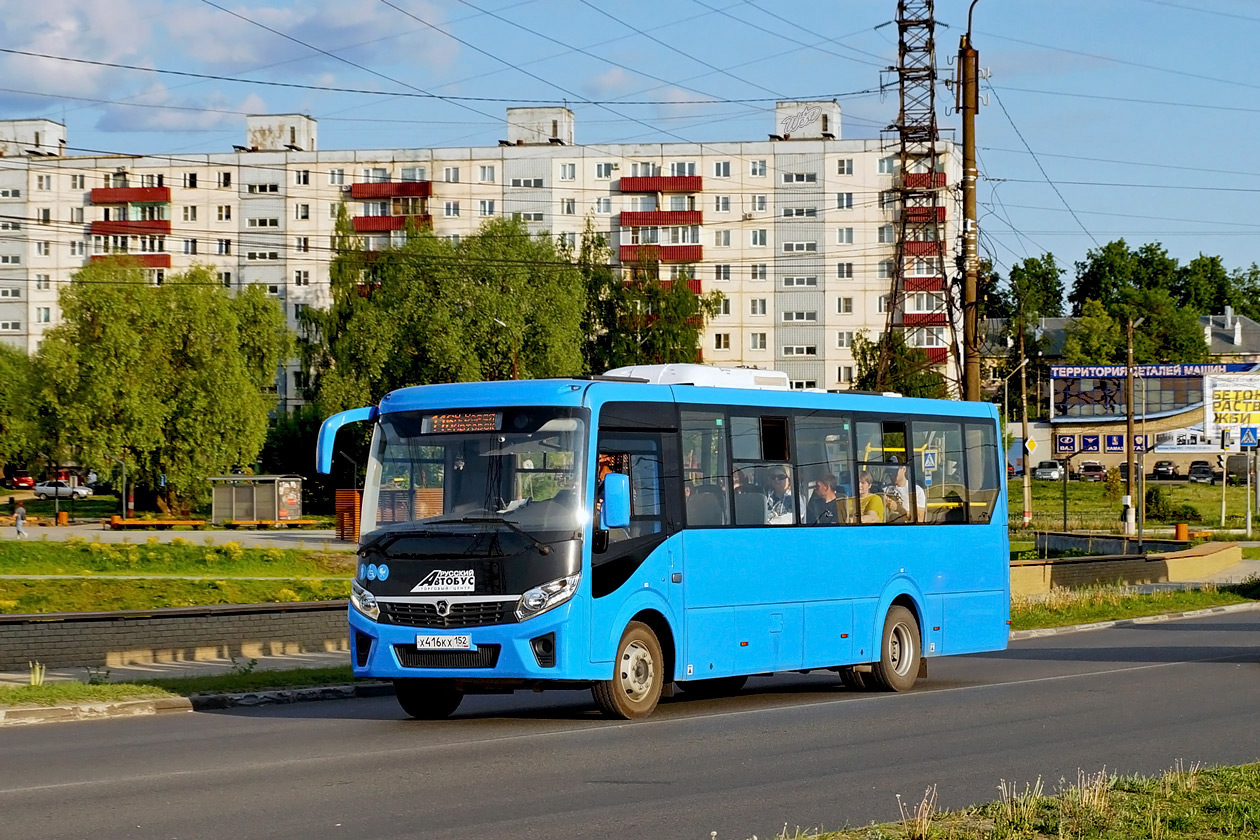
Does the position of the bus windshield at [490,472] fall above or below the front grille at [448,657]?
above

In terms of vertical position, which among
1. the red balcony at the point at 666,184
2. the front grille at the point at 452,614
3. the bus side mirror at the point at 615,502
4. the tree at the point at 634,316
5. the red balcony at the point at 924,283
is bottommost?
the front grille at the point at 452,614

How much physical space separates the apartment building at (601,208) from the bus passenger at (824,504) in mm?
90216

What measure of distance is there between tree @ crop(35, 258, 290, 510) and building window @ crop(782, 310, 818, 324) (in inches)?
1690

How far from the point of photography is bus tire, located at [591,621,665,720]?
14.7 metres

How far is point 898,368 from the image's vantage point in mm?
92562

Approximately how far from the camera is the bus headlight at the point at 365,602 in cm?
1484

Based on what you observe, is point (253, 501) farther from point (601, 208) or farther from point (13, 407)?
point (601, 208)

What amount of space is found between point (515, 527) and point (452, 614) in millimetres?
905

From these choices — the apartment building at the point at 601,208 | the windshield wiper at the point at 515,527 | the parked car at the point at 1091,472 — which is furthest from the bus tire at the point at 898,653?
the parked car at the point at 1091,472

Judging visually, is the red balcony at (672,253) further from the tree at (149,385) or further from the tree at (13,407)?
the tree at (13,407)

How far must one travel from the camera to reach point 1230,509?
Answer: 8469 cm

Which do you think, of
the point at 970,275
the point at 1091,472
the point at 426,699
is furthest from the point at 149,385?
the point at 426,699

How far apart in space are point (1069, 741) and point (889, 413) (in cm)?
617

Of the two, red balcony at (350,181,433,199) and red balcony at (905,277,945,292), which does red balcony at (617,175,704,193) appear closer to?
red balcony at (350,181,433,199)
